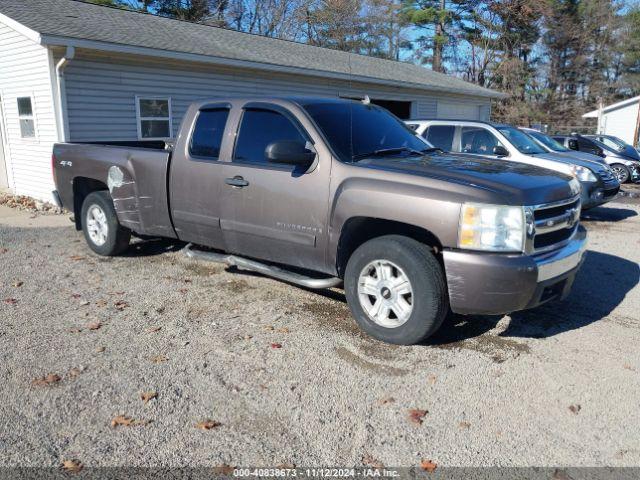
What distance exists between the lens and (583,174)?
30.7ft

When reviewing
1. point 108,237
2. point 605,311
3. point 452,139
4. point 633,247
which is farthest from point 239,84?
point 605,311

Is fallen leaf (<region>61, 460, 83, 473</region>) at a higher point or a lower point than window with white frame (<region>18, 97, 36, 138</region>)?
lower

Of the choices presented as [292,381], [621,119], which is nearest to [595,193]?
[292,381]

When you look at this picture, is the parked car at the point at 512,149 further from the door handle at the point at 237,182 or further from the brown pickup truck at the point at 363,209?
the door handle at the point at 237,182

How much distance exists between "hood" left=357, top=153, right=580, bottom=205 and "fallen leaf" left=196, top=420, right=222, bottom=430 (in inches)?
87.0

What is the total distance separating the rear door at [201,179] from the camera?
17.2 ft

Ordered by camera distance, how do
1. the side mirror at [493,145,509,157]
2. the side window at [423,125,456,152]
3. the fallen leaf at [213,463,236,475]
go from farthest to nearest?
the side window at [423,125,456,152], the side mirror at [493,145,509,157], the fallen leaf at [213,463,236,475]

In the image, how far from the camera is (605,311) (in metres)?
5.02

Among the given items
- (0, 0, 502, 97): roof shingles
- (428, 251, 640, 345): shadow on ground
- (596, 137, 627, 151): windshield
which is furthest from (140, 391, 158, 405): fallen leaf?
(596, 137, 627, 151): windshield

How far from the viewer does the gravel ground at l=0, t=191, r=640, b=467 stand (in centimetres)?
293

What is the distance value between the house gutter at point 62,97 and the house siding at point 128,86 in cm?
14

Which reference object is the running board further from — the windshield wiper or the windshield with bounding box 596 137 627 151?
the windshield with bounding box 596 137 627 151

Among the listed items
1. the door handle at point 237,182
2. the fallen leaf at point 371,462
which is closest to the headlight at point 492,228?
the fallen leaf at point 371,462

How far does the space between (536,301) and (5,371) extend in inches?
149
